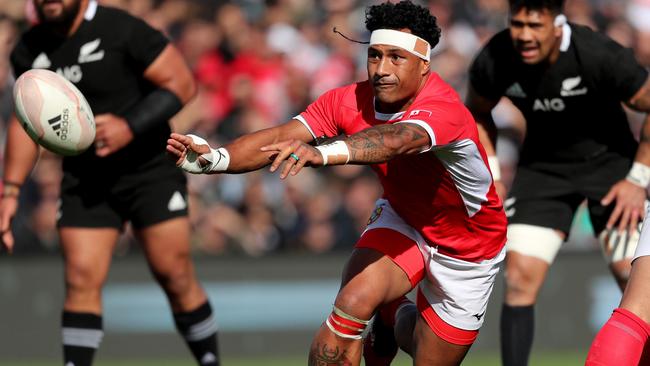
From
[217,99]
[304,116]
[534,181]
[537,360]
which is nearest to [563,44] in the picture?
[534,181]

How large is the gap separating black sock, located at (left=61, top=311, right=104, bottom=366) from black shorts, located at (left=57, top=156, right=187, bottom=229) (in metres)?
0.61

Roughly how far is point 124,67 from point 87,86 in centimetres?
26

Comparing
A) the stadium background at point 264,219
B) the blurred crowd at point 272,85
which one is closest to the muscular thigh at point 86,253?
the stadium background at point 264,219

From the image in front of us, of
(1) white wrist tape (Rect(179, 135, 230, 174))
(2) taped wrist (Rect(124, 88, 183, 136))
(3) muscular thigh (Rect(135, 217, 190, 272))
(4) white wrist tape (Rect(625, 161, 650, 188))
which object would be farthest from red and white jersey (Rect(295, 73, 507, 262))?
(3) muscular thigh (Rect(135, 217, 190, 272))

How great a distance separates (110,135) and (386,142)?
2.49m

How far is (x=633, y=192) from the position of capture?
22.3 feet

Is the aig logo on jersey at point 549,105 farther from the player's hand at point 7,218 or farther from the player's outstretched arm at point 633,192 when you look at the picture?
the player's hand at point 7,218

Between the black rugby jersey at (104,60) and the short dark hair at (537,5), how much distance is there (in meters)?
2.20

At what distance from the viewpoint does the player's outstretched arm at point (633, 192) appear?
267 inches

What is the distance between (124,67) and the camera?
7.13 metres

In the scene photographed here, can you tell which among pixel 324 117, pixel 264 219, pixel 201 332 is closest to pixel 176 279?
pixel 201 332

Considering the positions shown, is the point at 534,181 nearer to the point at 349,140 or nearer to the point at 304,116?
the point at 304,116

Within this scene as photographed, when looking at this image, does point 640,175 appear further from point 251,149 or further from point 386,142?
point 251,149

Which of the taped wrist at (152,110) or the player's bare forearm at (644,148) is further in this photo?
the taped wrist at (152,110)
